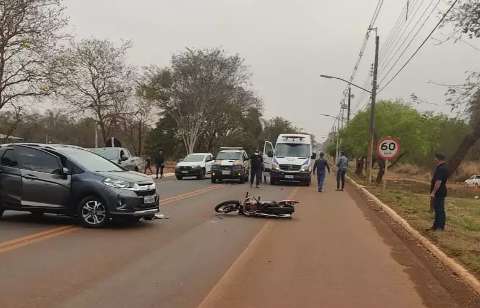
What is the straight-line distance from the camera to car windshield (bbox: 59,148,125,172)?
11973 mm

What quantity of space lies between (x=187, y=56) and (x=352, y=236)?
160 ft

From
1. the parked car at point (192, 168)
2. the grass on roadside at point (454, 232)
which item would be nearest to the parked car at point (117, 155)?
the parked car at point (192, 168)

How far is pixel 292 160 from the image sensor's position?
30672 mm

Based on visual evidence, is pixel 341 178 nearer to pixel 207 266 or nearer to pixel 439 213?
pixel 439 213

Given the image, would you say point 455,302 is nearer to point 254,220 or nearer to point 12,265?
point 12,265

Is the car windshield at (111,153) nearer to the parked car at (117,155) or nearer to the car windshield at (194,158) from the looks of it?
the parked car at (117,155)

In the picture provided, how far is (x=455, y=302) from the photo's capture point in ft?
23.0

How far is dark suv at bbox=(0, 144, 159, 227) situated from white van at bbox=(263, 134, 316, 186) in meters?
18.6

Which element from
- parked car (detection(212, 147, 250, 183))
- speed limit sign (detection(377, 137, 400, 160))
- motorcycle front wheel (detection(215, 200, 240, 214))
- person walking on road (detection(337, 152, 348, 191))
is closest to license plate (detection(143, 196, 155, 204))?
motorcycle front wheel (detection(215, 200, 240, 214))

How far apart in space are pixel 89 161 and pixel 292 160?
1928cm

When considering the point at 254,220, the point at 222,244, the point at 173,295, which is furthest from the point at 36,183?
the point at 173,295

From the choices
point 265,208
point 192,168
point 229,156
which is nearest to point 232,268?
point 265,208

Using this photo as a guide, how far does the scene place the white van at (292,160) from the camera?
30.5m

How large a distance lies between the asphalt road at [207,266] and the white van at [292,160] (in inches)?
663
